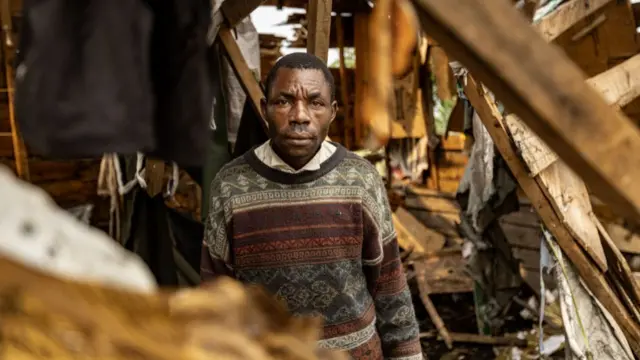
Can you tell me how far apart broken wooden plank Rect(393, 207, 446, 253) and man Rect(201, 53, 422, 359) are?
4.06 meters

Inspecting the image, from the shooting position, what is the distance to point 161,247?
3047 millimetres

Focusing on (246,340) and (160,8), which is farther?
(160,8)

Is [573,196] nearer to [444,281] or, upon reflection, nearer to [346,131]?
[444,281]

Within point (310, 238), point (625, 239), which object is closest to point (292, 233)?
point (310, 238)

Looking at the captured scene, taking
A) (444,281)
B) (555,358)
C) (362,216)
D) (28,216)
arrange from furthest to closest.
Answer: (444,281) → (555,358) → (362,216) → (28,216)

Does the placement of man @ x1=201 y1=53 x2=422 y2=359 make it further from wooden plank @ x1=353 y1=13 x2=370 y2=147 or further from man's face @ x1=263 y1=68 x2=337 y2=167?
wooden plank @ x1=353 y1=13 x2=370 y2=147

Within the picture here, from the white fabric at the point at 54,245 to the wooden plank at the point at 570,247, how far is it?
1.78m

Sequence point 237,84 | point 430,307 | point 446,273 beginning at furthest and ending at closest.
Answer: point 446,273 → point 430,307 → point 237,84

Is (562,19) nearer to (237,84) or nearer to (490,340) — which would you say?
(237,84)

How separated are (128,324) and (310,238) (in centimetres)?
120

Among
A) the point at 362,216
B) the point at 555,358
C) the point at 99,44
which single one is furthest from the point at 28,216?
the point at 555,358

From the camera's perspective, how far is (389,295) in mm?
1845

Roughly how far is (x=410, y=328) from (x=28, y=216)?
1482 mm

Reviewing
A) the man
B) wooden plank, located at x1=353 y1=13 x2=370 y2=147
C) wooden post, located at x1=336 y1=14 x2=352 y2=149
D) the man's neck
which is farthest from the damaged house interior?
wooden post, located at x1=336 y1=14 x2=352 y2=149
